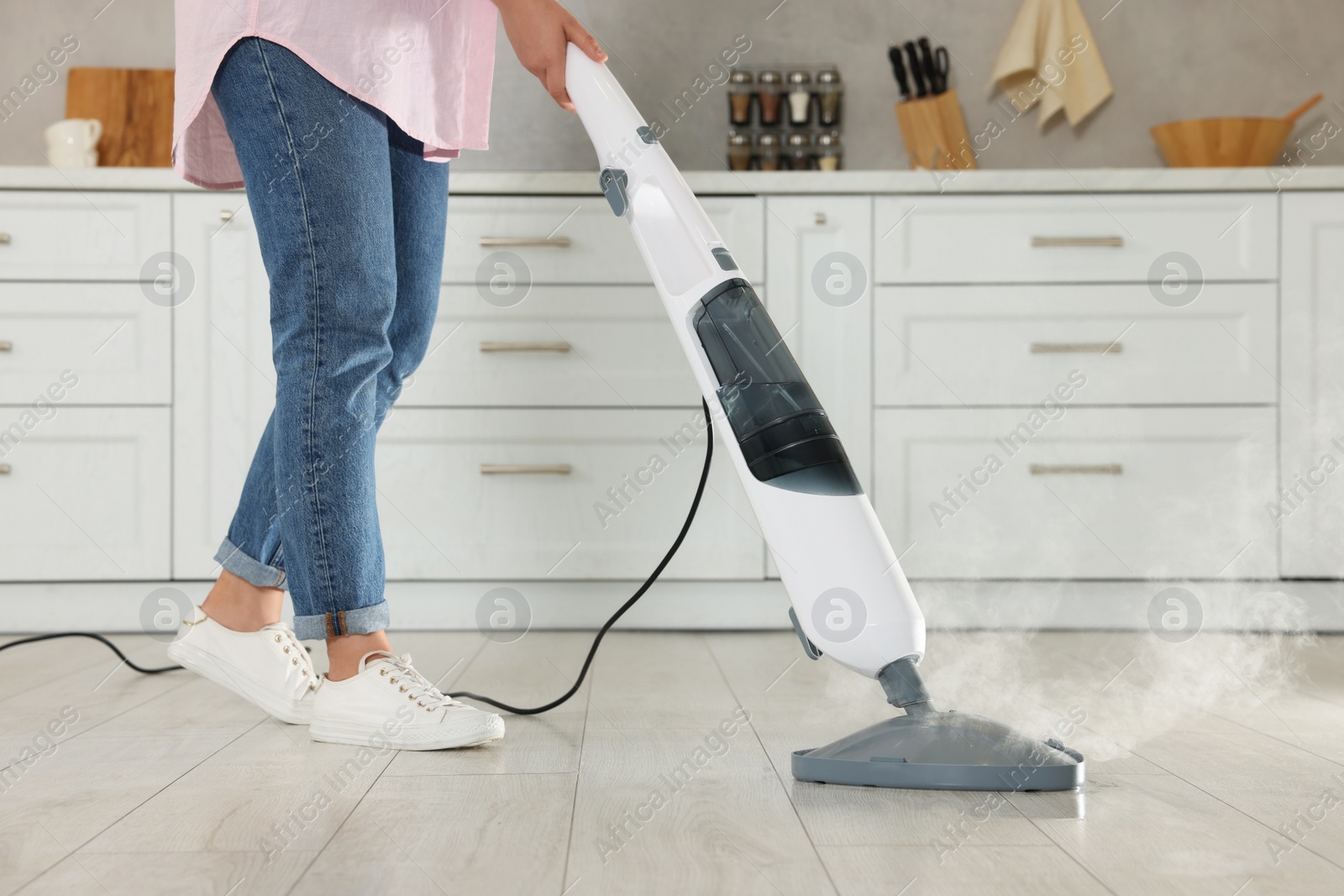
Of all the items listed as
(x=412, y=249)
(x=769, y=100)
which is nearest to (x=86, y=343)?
(x=412, y=249)

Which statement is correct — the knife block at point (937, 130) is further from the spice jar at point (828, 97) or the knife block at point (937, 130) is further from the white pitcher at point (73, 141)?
the white pitcher at point (73, 141)

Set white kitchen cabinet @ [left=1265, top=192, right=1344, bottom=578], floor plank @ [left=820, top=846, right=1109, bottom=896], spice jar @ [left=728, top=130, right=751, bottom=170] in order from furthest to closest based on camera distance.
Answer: spice jar @ [left=728, top=130, right=751, bottom=170] < white kitchen cabinet @ [left=1265, top=192, right=1344, bottom=578] < floor plank @ [left=820, top=846, right=1109, bottom=896]

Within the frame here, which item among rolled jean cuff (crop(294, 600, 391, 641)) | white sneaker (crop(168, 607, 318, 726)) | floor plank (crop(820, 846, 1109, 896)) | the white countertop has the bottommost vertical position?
floor plank (crop(820, 846, 1109, 896))

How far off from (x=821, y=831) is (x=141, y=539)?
1.40 metres

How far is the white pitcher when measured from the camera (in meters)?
1.94

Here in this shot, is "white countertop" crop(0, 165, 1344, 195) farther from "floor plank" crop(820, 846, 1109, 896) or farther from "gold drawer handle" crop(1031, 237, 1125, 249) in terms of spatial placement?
"floor plank" crop(820, 846, 1109, 896)

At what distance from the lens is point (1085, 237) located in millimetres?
1672

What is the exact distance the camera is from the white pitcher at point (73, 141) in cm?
194

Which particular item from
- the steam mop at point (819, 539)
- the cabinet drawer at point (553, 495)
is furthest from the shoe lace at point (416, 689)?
the cabinet drawer at point (553, 495)

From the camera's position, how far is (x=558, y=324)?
1664mm

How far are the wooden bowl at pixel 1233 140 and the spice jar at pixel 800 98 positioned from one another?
734 millimetres

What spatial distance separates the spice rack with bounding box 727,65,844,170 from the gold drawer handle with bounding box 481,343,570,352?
2.16ft

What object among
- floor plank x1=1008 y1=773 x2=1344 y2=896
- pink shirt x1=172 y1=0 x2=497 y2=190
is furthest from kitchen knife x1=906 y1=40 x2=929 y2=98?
floor plank x1=1008 y1=773 x2=1344 y2=896

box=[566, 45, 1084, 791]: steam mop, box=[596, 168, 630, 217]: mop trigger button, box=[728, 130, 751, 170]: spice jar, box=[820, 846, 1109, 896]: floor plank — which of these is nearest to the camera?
box=[820, 846, 1109, 896]: floor plank
